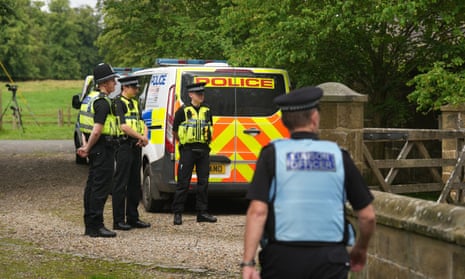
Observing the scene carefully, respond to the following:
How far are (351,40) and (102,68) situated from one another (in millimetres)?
5972

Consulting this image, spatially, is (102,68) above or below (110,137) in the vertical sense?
above

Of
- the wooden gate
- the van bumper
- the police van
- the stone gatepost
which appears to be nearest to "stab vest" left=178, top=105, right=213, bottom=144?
the police van

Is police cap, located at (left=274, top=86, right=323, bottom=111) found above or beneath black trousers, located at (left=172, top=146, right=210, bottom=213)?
above

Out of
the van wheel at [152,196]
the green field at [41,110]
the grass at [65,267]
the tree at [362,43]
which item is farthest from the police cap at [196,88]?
the green field at [41,110]

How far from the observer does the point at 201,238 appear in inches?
398

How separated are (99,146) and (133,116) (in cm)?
68

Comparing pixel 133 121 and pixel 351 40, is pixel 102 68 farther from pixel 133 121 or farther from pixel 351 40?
Answer: pixel 351 40

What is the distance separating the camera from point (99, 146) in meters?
9.98

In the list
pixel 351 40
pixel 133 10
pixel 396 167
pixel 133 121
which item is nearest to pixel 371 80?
pixel 351 40

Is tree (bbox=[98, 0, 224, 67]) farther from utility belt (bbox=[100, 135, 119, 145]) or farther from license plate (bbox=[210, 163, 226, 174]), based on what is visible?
utility belt (bbox=[100, 135, 119, 145])

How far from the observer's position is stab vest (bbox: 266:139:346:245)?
4059 mm

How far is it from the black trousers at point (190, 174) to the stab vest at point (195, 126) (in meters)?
0.14

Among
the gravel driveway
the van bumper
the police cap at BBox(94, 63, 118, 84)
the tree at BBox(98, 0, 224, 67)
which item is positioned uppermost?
the tree at BBox(98, 0, 224, 67)

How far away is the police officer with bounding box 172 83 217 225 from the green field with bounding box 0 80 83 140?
2596cm
